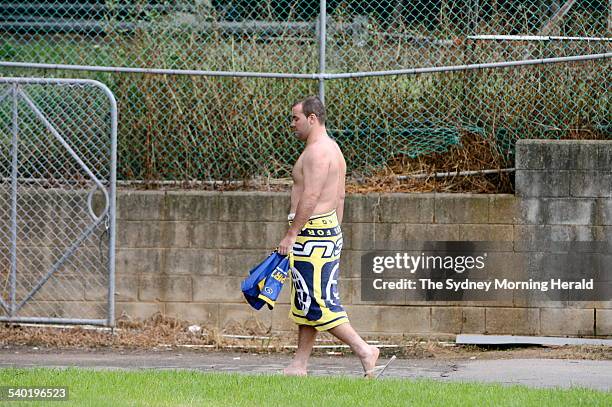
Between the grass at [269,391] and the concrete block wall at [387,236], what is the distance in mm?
2592

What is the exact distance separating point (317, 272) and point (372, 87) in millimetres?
3291

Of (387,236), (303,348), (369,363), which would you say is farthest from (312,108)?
(387,236)

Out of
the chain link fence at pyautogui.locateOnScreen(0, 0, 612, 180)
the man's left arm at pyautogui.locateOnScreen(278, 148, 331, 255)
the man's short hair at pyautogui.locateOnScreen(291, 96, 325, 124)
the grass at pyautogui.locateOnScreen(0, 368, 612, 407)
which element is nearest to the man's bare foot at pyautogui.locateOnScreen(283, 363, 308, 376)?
the grass at pyautogui.locateOnScreen(0, 368, 612, 407)

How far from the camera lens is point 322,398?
6039mm

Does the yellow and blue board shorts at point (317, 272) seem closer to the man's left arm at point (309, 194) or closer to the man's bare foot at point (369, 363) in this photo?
the man's left arm at point (309, 194)

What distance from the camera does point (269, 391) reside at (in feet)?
20.7

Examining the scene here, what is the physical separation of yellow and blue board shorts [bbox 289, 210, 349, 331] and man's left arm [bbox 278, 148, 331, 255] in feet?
0.28

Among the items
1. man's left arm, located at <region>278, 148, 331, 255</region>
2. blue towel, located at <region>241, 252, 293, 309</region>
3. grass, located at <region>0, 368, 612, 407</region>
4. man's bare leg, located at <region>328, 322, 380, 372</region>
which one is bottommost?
grass, located at <region>0, 368, 612, 407</region>

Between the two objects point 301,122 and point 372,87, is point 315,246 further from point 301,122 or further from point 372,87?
point 372,87

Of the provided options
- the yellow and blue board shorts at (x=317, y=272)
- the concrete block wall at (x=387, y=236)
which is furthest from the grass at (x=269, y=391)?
the concrete block wall at (x=387, y=236)

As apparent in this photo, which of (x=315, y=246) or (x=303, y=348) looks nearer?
(x=315, y=246)

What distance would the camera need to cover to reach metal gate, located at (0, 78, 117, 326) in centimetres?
959

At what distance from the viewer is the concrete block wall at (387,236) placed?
9.34m

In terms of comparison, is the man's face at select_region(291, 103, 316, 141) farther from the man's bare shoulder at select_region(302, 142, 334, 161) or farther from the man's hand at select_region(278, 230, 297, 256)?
the man's hand at select_region(278, 230, 297, 256)
